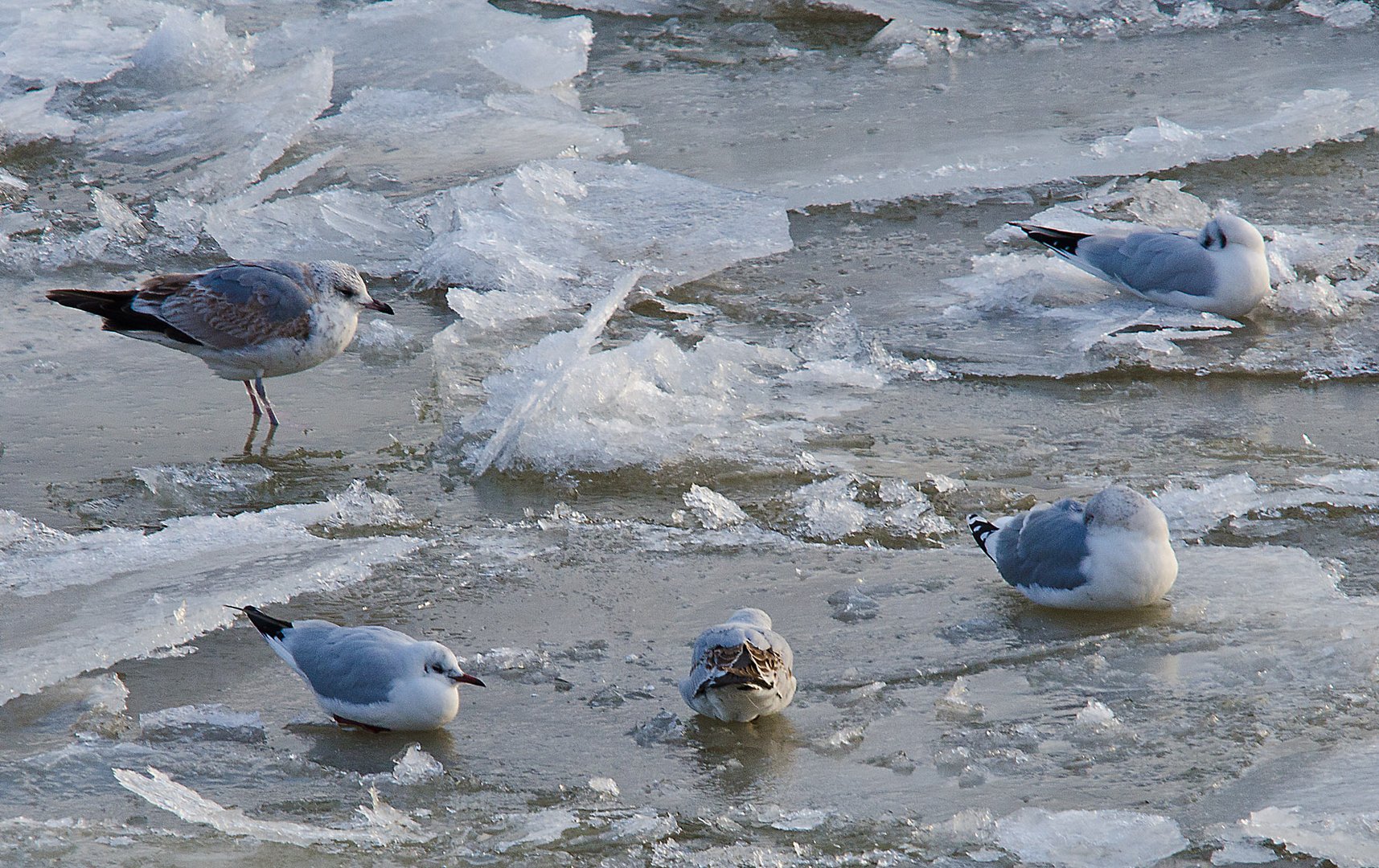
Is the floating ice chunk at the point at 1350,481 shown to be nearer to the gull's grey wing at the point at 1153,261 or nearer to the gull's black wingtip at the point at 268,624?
the gull's grey wing at the point at 1153,261

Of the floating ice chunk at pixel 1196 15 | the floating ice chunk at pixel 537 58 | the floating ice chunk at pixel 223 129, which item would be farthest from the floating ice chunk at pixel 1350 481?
the floating ice chunk at pixel 1196 15

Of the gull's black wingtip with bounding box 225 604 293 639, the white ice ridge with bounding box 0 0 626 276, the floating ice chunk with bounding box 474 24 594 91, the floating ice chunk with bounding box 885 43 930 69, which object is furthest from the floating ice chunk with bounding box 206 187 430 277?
the floating ice chunk with bounding box 885 43 930 69

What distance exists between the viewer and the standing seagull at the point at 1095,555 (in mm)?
3662

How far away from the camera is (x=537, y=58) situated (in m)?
9.40

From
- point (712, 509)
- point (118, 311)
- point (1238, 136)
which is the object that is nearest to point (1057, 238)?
point (1238, 136)

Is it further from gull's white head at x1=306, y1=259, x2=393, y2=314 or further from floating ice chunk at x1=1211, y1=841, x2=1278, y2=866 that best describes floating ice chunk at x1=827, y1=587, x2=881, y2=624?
gull's white head at x1=306, y1=259, x2=393, y2=314

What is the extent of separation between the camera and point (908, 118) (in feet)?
27.8

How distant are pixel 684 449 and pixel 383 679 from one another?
1.81 m

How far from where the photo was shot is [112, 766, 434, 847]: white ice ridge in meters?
2.82

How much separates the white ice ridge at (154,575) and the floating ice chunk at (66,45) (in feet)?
19.5

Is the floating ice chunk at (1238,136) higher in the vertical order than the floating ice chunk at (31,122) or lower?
higher

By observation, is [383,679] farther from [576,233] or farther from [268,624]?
[576,233]

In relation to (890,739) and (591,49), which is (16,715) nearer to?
(890,739)

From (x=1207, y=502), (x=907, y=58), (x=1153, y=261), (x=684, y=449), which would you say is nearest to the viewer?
(x=1207, y=502)
